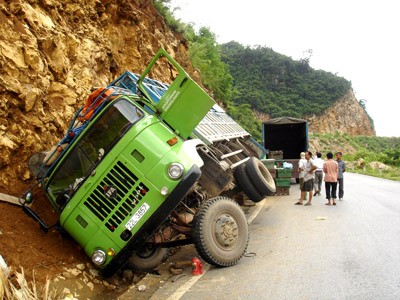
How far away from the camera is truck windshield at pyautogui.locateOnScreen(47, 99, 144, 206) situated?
5.57 metres

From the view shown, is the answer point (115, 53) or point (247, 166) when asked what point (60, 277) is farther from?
point (115, 53)

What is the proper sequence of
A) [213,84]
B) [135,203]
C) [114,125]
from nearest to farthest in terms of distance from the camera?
[135,203] → [114,125] → [213,84]

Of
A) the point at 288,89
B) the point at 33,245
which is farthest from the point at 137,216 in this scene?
the point at 288,89

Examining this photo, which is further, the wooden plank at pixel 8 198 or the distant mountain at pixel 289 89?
the distant mountain at pixel 289 89

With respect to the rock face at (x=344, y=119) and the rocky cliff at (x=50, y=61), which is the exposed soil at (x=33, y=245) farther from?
the rock face at (x=344, y=119)

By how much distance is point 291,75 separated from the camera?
7812 centimetres

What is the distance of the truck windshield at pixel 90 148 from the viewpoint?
18.3 ft

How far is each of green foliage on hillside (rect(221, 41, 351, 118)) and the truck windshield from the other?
6384 centimetres

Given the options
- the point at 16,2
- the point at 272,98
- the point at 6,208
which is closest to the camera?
the point at 6,208

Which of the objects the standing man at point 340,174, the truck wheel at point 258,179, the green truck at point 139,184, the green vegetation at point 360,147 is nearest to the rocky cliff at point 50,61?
the green truck at point 139,184

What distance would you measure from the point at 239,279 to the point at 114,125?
269 cm

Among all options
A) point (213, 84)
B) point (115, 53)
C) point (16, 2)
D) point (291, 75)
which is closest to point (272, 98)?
point (291, 75)

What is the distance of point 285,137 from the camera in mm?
20203

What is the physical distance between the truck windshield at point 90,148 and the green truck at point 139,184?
1 cm
